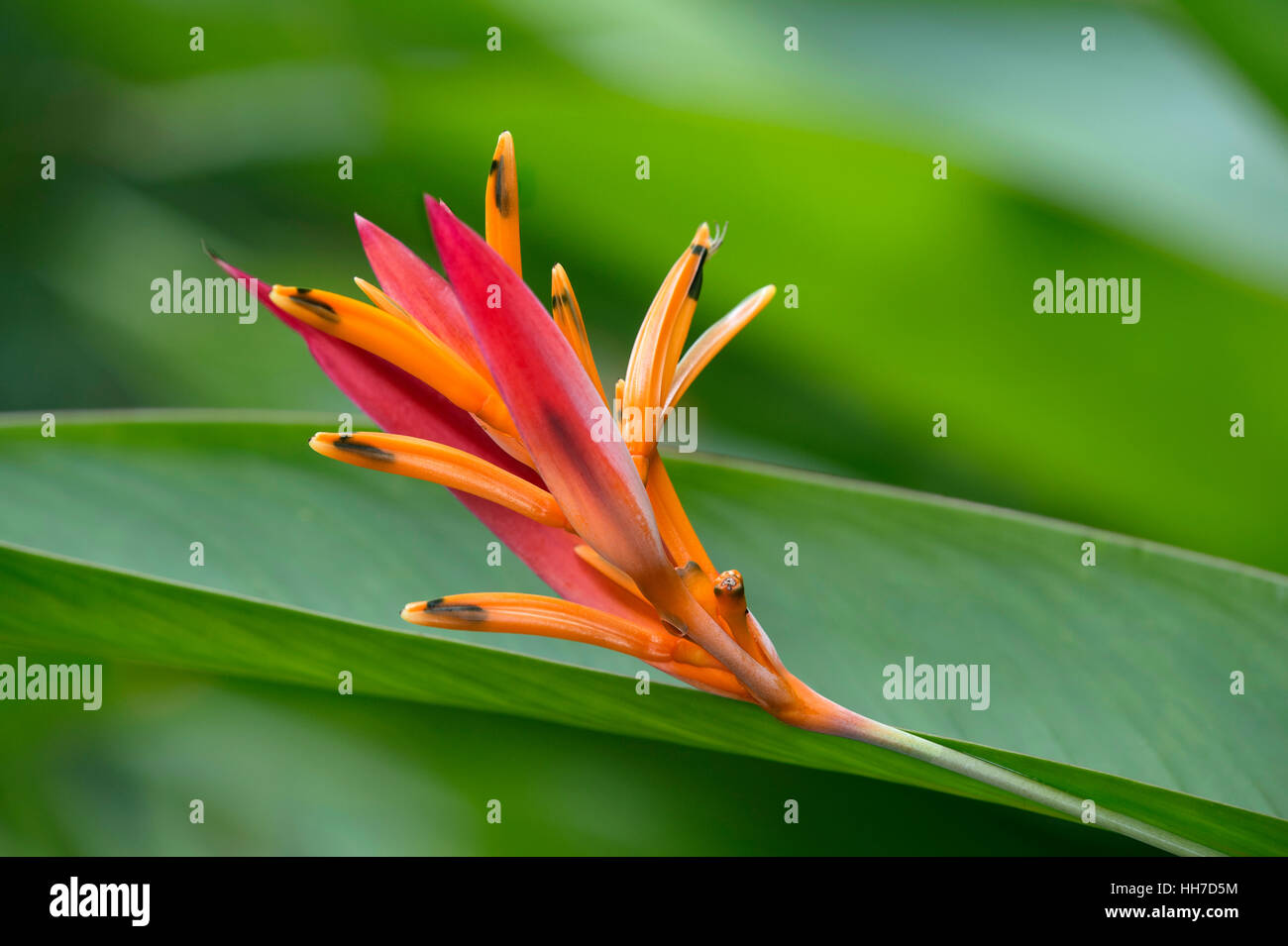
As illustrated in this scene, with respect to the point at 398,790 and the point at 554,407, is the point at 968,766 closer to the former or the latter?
the point at 554,407

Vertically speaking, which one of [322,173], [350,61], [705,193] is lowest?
[705,193]

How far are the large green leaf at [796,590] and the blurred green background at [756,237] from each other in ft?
0.43

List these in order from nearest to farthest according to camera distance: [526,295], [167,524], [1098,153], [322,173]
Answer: [526,295], [167,524], [1098,153], [322,173]

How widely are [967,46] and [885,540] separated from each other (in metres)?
0.56

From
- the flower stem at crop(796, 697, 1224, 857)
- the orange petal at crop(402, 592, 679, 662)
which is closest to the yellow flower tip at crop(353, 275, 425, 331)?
the orange petal at crop(402, 592, 679, 662)

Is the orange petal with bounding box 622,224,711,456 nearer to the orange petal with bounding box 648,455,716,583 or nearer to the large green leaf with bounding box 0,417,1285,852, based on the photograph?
the orange petal with bounding box 648,455,716,583

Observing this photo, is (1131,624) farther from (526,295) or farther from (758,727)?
(526,295)

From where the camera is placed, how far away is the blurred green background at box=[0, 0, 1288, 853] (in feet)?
2.31

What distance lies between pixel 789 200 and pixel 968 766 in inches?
21.1

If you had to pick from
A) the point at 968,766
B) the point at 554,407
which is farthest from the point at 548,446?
the point at 968,766

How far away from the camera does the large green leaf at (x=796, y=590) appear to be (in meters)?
0.48

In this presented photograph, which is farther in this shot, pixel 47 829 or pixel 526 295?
pixel 47 829

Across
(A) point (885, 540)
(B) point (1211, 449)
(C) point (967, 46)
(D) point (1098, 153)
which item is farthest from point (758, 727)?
(C) point (967, 46)

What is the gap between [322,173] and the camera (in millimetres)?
961
